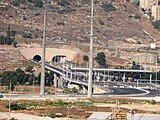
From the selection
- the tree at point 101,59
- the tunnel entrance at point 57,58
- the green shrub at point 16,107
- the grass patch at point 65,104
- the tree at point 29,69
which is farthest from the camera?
the tree at point 101,59

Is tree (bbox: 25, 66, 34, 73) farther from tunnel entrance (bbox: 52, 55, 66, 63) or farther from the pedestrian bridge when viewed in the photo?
tunnel entrance (bbox: 52, 55, 66, 63)

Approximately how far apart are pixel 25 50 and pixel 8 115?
85189 millimetres

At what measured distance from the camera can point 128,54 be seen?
6102 inches

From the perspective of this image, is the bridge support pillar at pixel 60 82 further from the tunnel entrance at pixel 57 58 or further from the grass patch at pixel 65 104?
the grass patch at pixel 65 104

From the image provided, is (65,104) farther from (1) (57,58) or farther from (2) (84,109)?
(1) (57,58)

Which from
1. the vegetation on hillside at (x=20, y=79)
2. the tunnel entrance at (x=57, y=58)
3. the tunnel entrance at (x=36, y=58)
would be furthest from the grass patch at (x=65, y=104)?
the tunnel entrance at (x=57, y=58)

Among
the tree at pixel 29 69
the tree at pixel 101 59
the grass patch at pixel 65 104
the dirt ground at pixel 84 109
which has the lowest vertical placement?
the dirt ground at pixel 84 109

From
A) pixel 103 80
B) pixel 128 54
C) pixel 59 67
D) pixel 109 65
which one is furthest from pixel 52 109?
pixel 128 54

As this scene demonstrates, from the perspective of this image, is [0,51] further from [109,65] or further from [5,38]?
[109,65]

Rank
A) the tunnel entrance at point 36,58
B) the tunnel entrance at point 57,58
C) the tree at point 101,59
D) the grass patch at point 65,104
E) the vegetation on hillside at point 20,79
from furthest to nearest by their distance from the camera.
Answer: the tree at point 101,59 < the tunnel entrance at point 57,58 < the tunnel entrance at point 36,58 < the vegetation on hillside at point 20,79 < the grass patch at point 65,104

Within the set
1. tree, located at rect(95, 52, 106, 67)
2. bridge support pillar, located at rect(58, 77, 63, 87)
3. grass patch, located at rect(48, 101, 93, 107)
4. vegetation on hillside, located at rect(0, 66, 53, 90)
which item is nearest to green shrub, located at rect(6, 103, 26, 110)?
grass patch, located at rect(48, 101, 93, 107)

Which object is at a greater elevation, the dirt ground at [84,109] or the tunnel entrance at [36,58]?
the tunnel entrance at [36,58]

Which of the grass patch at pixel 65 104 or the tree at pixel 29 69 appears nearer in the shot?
the grass patch at pixel 65 104

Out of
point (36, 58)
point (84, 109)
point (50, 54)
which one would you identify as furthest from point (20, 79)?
point (84, 109)
